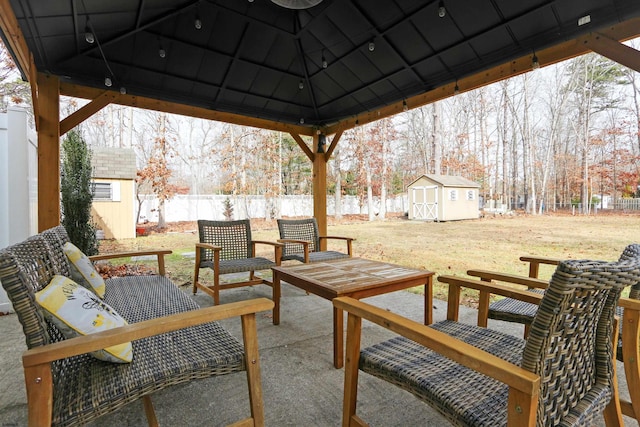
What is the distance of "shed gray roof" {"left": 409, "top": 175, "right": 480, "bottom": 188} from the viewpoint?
305 inches

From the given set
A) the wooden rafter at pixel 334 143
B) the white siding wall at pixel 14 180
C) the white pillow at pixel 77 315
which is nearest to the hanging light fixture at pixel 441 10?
the wooden rafter at pixel 334 143

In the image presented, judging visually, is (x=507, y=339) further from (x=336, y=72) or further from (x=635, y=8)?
(x=336, y=72)

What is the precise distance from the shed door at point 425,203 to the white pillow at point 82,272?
7262mm

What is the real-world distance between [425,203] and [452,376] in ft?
24.1

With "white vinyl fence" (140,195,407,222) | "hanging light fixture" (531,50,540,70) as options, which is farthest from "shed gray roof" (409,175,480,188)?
"hanging light fixture" (531,50,540,70)

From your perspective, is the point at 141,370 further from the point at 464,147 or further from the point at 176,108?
the point at 464,147

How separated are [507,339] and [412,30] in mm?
2795

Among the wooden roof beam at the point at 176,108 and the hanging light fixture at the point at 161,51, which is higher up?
the hanging light fixture at the point at 161,51

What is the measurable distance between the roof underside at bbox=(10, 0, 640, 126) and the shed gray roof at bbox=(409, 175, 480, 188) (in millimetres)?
4145

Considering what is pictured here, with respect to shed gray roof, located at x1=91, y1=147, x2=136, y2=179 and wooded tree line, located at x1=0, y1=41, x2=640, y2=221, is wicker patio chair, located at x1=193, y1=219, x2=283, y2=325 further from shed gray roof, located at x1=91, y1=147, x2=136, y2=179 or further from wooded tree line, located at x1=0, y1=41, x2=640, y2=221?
shed gray roof, located at x1=91, y1=147, x2=136, y2=179

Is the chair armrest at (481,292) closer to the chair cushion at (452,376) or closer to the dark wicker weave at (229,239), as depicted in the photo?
the chair cushion at (452,376)

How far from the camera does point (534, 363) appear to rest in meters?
0.88

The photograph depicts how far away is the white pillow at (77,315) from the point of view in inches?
44.9

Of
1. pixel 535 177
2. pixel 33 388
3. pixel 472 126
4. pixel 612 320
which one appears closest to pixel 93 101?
pixel 33 388
